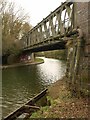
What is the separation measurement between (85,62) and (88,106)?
199 centimetres

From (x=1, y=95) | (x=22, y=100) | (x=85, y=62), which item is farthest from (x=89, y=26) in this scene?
(x=1, y=95)

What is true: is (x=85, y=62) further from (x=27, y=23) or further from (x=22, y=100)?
(x=27, y=23)

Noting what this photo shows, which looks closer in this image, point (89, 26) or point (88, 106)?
point (88, 106)

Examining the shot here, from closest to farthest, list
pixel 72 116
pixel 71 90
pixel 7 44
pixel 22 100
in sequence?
pixel 72 116
pixel 71 90
pixel 22 100
pixel 7 44

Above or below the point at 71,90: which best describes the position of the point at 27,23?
above

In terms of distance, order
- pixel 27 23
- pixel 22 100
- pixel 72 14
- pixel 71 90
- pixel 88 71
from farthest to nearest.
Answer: pixel 27 23
pixel 22 100
pixel 72 14
pixel 71 90
pixel 88 71

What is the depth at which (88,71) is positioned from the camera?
9.05 m

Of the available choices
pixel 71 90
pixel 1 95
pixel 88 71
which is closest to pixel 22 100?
pixel 1 95

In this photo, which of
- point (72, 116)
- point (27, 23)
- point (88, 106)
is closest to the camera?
point (72, 116)

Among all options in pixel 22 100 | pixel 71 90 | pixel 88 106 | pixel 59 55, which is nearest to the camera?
pixel 88 106

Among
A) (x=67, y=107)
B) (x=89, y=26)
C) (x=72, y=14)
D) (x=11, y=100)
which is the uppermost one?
(x=72, y=14)

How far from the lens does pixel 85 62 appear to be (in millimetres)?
9344

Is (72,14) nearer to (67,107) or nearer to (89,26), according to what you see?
(89,26)

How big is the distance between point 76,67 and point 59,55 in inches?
2458
